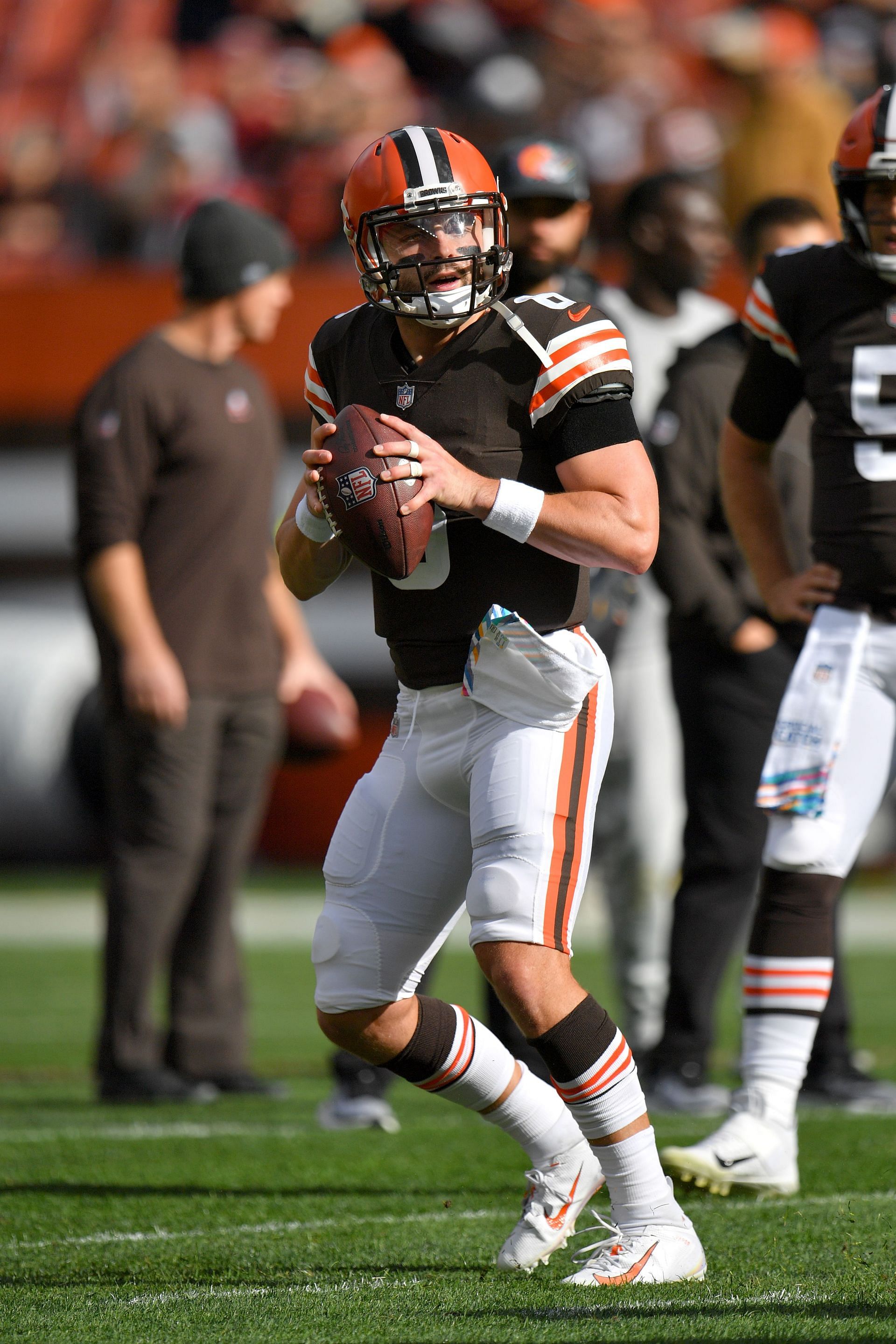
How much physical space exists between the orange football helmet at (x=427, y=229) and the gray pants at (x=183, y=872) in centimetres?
216

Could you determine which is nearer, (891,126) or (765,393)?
(891,126)

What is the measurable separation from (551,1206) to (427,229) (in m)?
1.58

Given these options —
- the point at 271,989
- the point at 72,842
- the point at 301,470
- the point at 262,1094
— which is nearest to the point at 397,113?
the point at 301,470

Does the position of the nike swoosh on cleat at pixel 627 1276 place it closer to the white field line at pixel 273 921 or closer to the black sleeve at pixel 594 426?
the black sleeve at pixel 594 426

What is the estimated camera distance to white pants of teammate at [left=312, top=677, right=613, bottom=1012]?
2.72 metres

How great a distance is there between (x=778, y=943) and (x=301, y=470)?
6.73 metres

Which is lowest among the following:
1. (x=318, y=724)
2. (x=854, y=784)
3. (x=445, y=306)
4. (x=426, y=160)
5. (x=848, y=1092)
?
(x=848, y=1092)

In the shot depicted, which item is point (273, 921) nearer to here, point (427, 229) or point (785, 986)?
point (785, 986)

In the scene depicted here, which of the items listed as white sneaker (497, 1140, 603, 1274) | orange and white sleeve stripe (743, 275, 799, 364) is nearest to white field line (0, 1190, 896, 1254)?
white sneaker (497, 1140, 603, 1274)

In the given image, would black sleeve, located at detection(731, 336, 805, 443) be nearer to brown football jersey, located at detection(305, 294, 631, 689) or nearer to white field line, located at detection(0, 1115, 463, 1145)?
brown football jersey, located at detection(305, 294, 631, 689)

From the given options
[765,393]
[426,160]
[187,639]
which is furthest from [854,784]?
[187,639]

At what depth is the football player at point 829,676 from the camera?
3.36m

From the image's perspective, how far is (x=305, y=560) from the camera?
3006mm

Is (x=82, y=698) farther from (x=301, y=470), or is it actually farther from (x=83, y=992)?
(x=83, y=992)
